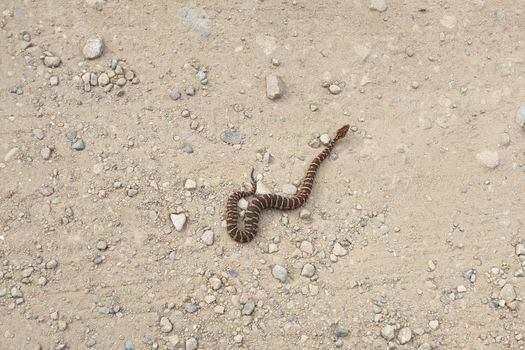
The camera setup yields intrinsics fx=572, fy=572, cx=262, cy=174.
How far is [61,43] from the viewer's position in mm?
7965

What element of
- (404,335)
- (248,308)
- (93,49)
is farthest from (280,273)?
(93,49)

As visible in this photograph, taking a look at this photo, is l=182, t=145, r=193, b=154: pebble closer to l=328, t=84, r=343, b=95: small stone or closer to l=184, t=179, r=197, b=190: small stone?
l=184, t=179, r=197, b=190: small stone

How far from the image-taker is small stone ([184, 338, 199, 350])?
6.33 m

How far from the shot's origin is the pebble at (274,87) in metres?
8.00

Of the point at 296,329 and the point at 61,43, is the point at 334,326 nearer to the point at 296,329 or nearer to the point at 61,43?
the point at 296,329

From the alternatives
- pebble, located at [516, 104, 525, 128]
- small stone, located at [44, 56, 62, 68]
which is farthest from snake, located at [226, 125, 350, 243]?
small stone, located at [44, 56, 62, 68]

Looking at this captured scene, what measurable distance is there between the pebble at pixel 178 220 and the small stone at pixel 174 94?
176cm

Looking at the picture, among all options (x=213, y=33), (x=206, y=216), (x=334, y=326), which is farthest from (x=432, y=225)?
(x=213, y=33)

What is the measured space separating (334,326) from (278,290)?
2.51ft

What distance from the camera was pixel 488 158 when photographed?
7.87 meters

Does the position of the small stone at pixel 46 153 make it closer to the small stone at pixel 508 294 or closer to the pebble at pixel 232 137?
the pebble at pixel 232 137

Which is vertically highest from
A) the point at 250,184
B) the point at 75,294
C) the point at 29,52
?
the point at 29,52

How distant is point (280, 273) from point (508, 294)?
9.05 feet

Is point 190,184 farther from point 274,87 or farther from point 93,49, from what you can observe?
point 93,49
